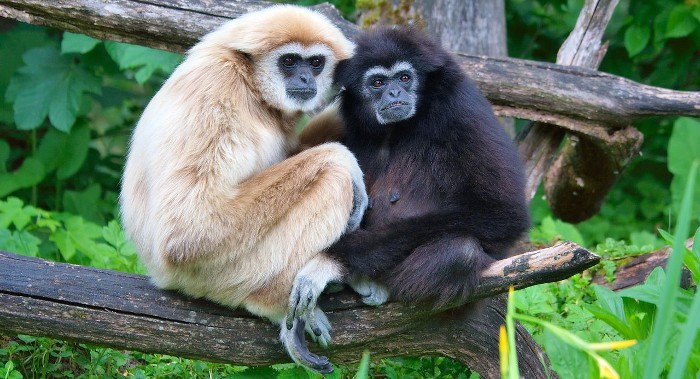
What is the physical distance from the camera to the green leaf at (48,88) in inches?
235

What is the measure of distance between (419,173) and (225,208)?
0.97m

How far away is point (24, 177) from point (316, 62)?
3.37 m

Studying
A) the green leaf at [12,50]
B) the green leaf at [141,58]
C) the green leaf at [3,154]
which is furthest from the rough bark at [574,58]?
the green leaf at [3,154]

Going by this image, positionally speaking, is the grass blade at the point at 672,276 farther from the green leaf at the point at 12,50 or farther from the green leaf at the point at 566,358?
the green leaf at the point at 12,50

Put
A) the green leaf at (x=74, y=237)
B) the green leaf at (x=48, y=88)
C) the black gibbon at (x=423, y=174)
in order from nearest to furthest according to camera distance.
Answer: the black gibbon at (x=423, y=174) → the green leaf at (x=74, y=237) → the green leaf at (x=48, y=88)

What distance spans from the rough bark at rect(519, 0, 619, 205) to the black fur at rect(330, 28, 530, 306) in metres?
2.00

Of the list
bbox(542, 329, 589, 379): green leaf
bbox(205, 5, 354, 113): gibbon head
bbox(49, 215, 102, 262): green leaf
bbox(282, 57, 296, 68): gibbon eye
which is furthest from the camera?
bbox(49, 215, 102, 262): green leaf

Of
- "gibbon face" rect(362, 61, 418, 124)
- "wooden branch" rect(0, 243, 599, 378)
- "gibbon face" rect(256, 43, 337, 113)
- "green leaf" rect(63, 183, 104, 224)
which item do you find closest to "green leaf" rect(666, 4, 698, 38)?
"gibbon face" rect(362, 61, 418, 124)

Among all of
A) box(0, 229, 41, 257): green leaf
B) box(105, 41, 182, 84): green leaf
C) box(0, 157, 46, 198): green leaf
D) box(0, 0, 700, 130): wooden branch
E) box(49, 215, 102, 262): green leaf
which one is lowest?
box(0, 157, 46, 198): green leaf

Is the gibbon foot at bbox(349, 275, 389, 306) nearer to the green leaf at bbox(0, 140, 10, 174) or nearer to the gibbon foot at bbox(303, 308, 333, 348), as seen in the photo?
the gibbon foot at bbox(303, 308, 333, 348)

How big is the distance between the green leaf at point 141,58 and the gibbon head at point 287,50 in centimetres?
154

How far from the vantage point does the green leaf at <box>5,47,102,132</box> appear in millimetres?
5969

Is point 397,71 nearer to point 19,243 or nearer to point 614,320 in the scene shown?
point 614,320

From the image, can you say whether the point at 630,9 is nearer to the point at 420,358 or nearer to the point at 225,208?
the point at 420,358
